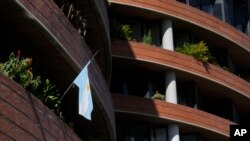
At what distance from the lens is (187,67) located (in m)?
42.3

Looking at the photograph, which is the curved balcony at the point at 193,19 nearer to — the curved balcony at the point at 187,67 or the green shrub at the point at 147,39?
the green shrub at the point at 147,39

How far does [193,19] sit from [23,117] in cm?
2605

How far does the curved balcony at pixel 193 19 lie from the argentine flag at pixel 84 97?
65.7 ft

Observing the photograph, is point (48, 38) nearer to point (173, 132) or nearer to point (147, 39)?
point (173, 132)

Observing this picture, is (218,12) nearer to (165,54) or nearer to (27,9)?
(165,54)

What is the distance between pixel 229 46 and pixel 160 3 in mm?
5826

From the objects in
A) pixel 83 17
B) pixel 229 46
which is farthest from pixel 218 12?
pixel 83 17

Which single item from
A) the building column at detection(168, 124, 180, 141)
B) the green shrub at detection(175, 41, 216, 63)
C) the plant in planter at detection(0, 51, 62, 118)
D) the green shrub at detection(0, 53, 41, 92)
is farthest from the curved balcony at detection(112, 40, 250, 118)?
the green shrub at detection(0, 53, 41, 92)

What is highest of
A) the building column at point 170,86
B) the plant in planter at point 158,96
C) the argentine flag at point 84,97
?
the building column at point 170,86

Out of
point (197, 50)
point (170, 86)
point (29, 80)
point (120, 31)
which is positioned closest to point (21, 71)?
point (29, 80)

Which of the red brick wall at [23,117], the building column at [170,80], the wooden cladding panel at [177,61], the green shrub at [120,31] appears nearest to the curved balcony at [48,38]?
the red brick wall at [23,117]

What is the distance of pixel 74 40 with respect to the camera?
23.7 metres

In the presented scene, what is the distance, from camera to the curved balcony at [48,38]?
20.7m

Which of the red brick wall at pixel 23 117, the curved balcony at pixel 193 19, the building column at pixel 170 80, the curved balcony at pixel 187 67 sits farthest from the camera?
the curved balcony at pixel 193 19
